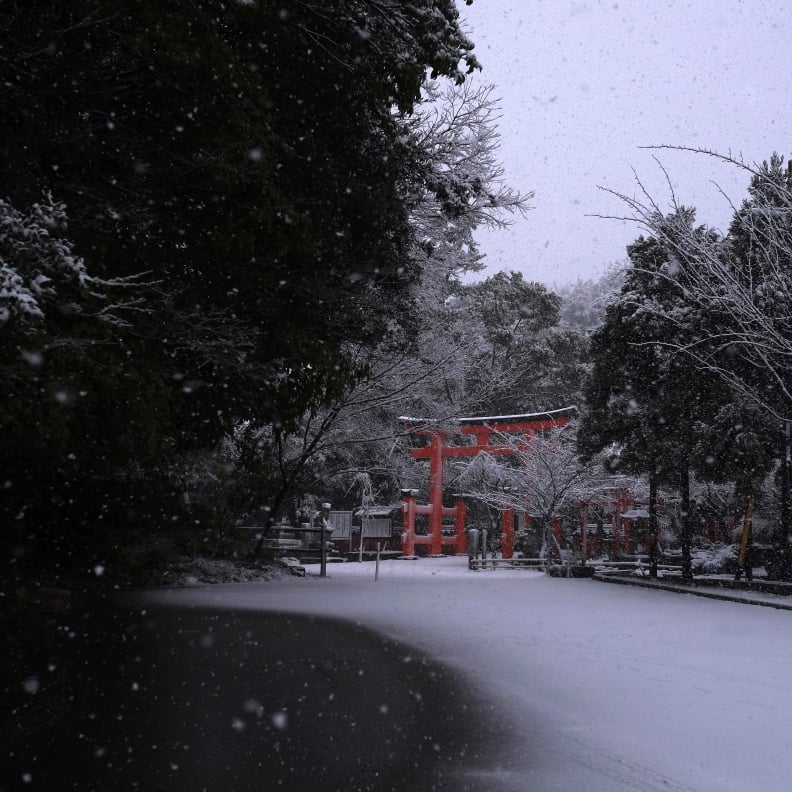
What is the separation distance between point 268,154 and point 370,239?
2.24 metres

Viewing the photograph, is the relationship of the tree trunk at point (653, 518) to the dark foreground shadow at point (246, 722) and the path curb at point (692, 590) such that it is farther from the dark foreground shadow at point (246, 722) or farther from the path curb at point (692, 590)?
the dark foreground shadow at point (246, 722)

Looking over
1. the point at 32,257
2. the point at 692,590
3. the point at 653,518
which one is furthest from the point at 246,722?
the point at 653,518

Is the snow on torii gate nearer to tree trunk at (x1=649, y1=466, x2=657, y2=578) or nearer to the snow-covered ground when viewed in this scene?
tree trunk at (x1=649, y1=466, x2=657, y2=578)

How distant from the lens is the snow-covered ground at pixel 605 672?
384 centimetres

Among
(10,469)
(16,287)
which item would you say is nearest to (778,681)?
(16,287)

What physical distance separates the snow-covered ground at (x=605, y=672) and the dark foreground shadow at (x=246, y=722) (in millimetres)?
383

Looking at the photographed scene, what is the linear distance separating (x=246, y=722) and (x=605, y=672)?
10.3ft

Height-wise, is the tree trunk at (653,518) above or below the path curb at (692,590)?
above

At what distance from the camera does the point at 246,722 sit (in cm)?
466

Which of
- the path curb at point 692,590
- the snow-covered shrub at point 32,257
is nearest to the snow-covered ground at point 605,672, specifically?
the path curb at point 692,590

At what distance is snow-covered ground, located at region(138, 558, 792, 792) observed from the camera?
12.6 ft

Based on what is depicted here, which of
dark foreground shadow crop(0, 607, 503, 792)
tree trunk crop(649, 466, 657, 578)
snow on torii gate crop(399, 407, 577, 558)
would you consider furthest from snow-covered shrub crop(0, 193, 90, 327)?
snow on torii gate crop(399, 407, 577, 558)

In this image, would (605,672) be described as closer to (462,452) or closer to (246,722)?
(246,722)

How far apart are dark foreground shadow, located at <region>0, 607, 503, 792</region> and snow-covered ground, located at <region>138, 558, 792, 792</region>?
0.38 m
